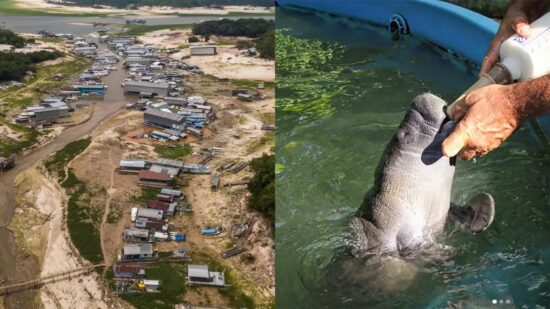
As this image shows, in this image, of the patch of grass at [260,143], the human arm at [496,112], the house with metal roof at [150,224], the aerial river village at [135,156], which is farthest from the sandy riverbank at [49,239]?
the human arm at [496,112]

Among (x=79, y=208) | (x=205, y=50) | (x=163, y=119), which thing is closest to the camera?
(x=79, y=208)

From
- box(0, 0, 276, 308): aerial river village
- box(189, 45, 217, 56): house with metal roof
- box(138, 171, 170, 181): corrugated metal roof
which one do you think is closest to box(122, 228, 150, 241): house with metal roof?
box(0, 0, 276, 308): aerial river village

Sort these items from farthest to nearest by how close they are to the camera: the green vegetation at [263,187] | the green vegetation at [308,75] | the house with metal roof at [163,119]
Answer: the house with metal roof at [163,119], the green vegetation at [263,187], the green vegetation at [308,75]

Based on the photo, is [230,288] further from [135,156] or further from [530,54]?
[530,54]

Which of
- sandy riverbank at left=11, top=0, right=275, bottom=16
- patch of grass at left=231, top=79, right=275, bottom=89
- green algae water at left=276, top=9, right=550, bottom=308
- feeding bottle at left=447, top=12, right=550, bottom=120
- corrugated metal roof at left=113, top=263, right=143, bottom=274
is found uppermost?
feeding bottle at left=447, top=12, right=550, bottom=120

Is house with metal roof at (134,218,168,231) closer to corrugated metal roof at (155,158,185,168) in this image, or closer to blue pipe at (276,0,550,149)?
corrugated metal roof at (155,158,185,168)

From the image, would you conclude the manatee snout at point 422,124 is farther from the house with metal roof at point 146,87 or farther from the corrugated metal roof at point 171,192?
the house with metal roof at point 146,87

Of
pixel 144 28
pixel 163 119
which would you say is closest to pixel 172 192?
pixel 163 119
